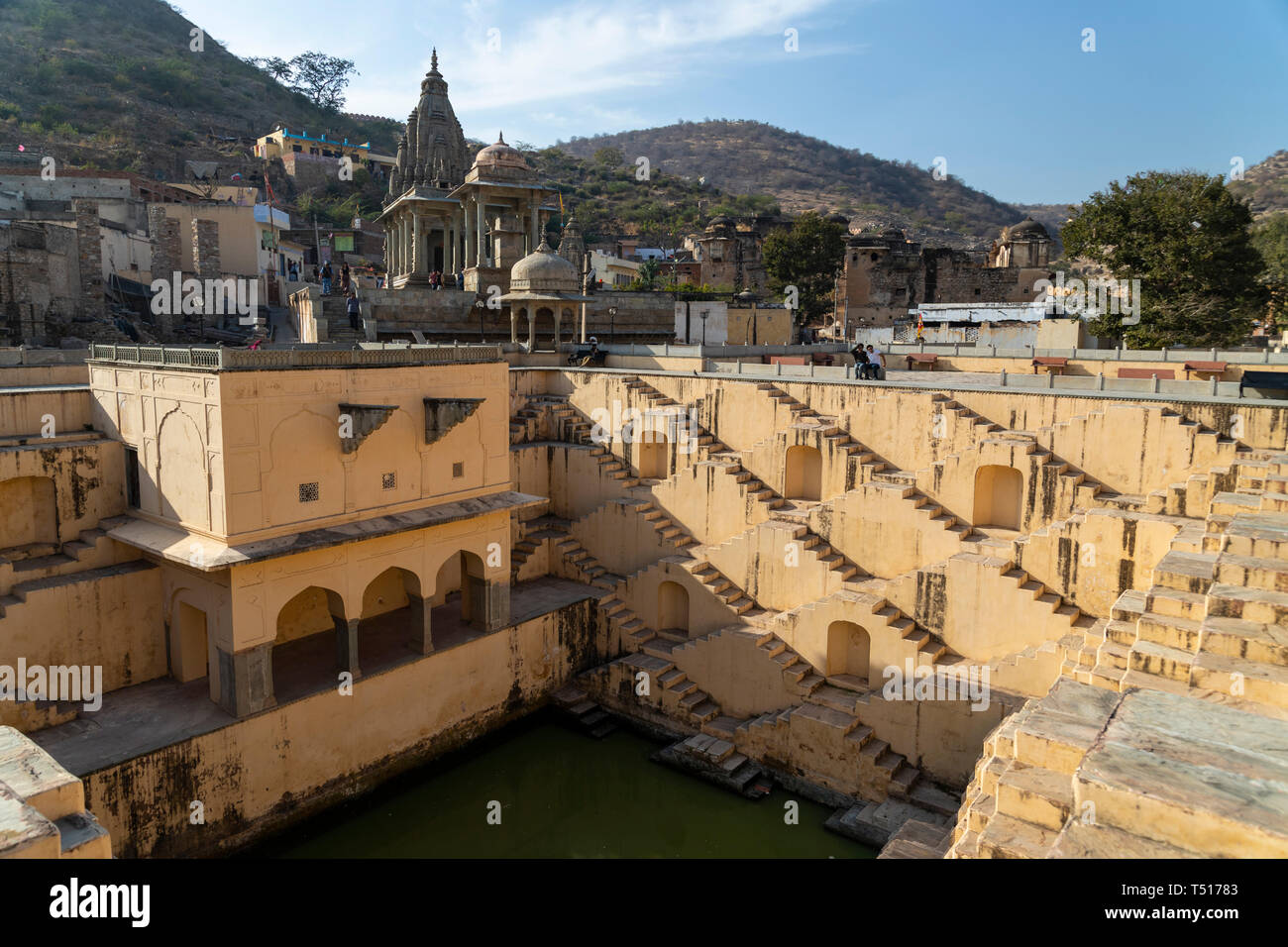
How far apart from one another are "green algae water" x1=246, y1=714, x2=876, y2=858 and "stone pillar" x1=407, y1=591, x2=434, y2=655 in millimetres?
2325

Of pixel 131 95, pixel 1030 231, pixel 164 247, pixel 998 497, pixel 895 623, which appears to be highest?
pixel 131 95

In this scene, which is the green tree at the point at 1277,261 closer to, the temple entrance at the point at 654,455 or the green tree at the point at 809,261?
the temple entrance at the point at 654,455

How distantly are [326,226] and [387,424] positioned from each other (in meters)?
57.1

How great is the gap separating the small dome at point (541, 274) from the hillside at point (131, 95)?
39.7 meters

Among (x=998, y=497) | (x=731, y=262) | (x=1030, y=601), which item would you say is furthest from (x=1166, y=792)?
(x=731, y=262)

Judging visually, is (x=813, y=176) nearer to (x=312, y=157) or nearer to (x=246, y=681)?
(x=312, y=157)

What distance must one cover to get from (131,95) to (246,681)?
78123 millimetres

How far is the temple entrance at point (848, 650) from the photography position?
54.5ft

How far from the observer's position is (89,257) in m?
23.9

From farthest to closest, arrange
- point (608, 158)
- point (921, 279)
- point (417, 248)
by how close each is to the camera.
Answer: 1. point (608, 158)
2. point (921, 279)
3. point (417, 248)

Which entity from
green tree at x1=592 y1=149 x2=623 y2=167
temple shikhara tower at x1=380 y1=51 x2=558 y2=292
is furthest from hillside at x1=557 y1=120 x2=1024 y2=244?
temple shikhara tower at x1=380 y1=51 x2=558 y2=292

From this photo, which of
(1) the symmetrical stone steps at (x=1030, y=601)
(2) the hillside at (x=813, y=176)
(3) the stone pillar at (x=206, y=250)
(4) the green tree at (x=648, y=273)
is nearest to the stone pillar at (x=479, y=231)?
(3) the stone pillar at (x=206, y=250)

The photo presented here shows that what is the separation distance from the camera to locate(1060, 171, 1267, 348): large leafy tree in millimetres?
23016

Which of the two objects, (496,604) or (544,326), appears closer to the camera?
(496,604)
